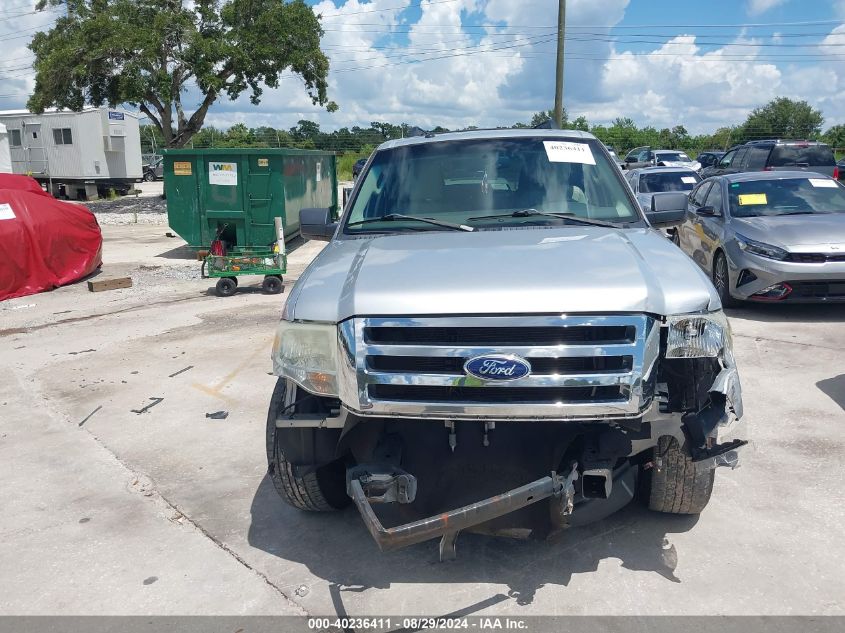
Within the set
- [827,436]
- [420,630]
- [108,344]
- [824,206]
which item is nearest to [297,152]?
[108,344]

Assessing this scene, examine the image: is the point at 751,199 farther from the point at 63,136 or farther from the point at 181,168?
the point at 63,136

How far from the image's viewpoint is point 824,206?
29.6ft

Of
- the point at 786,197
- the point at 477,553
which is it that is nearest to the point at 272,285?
the point at 786,197

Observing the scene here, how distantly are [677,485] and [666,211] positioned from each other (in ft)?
6.02

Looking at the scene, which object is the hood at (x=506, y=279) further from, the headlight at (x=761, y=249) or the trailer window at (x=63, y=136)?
the trailer window at (x=63, y=136)

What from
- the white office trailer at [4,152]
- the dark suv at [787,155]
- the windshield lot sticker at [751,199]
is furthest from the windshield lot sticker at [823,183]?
the white office trailer at [4,152]

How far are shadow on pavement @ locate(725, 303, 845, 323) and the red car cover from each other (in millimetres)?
9634

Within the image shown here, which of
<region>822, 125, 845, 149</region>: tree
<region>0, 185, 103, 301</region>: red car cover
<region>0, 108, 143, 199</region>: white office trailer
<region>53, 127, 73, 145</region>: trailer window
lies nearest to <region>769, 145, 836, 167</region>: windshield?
<region>0, 185, 103, 301</region>: red car cover

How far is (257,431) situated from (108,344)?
355cm

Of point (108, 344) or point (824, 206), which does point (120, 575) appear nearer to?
point (108, 344)

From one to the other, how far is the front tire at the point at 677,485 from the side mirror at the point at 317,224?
8.19 ft

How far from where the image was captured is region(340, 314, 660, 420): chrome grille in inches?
115

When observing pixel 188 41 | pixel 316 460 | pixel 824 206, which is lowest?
pixel 316 460

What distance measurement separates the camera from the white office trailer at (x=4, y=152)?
3114cm
